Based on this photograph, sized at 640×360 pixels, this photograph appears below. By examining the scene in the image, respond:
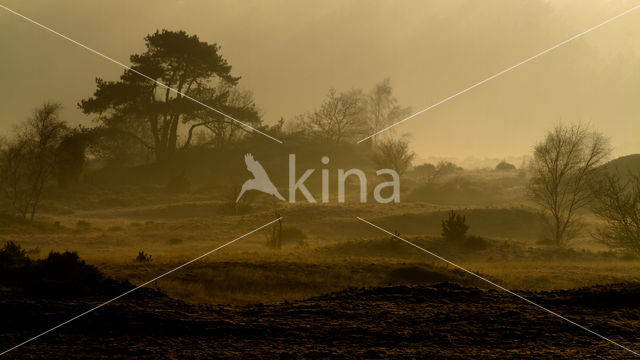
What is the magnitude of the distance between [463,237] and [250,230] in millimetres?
13417

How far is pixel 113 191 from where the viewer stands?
5103 cm

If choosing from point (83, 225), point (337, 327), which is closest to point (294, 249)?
point (83, 225)

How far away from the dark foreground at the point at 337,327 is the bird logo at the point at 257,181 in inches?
1481

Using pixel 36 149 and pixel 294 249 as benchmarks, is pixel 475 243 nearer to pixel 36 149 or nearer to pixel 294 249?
pixel 294 249

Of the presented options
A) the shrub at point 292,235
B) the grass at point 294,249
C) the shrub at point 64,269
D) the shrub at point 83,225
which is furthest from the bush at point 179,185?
the shrub at point 64,269

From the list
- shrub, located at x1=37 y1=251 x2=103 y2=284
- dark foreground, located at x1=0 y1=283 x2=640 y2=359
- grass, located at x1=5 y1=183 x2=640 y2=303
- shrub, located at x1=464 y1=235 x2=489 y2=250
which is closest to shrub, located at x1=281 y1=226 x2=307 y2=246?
grass, located at x1=5 y1=183 x2=640 y2=303

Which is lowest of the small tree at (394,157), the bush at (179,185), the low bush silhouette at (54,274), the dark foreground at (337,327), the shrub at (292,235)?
the dark foreground at (337,327)

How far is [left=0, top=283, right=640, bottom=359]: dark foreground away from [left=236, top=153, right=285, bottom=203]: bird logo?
Result: 37607 millimetres

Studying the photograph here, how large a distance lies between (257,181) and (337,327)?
49.8 m

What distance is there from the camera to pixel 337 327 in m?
7.72

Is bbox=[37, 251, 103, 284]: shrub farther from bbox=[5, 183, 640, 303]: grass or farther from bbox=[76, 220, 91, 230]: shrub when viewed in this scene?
bbox=[76, 220, 91, 230]: shrub

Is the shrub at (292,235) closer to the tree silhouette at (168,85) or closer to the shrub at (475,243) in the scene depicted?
the shrub at (475,243)

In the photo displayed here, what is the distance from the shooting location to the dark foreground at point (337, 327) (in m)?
6.62

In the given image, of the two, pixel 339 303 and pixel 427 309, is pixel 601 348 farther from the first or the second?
pixel 339 303
